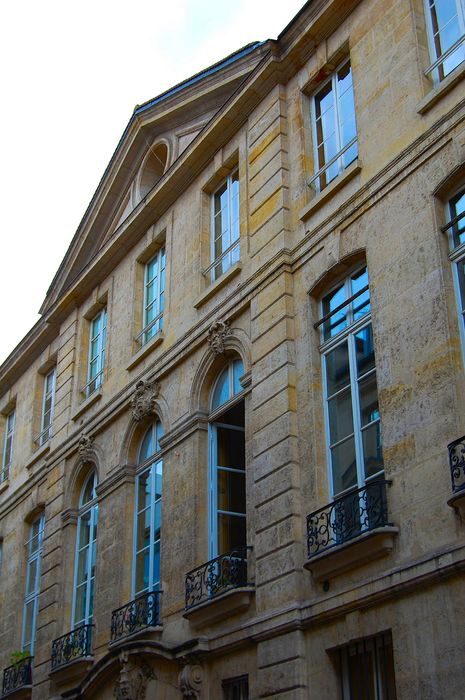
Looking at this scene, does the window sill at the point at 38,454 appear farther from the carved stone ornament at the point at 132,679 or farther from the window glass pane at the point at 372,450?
the window glass pane at the point at 372,450

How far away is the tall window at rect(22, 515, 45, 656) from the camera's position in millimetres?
18234

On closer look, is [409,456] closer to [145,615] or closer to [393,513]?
[393,513]

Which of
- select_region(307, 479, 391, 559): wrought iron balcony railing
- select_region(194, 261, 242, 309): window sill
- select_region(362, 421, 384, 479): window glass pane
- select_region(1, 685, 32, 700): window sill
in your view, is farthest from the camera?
select_region(1, 685, 32, 700): window sill

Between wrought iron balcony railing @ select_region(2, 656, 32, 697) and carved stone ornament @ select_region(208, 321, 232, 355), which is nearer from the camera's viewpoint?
carved stone ornament @ select_region(208, 321, 232, 355)

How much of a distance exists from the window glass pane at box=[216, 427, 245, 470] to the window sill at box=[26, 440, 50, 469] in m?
6.11

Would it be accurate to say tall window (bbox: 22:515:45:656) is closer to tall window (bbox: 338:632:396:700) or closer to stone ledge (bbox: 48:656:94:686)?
stone ledge (bbox: 48:656:94:686)

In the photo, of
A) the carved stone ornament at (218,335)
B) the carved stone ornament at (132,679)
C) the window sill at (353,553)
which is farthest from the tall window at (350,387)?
the carved stone ornament at (132,679)

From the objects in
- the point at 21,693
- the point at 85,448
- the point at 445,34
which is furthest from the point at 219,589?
the point at 445,34

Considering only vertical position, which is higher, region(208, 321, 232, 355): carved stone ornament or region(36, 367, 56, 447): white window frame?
region(36, 367, 56, 447): white window frame

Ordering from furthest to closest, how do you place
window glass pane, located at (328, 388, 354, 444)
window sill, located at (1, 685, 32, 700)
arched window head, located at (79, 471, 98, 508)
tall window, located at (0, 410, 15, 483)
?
1. tall window, located at (0, 410, 15, 483)
2. arched window head, located at (79, 471, 98, 508)
3. window sill, located at (1, 685, 32, 700)
4. window glass pane, located at (328, 388, 354, 444)

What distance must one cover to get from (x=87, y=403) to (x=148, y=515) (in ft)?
10.1

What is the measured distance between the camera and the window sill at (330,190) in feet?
39.0

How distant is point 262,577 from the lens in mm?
11430

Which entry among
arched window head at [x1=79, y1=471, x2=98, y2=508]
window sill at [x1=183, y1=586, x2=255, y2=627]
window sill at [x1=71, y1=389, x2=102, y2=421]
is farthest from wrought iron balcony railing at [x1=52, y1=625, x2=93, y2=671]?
window sill at [x1=71, y1=389, x2=102, y2=421]
